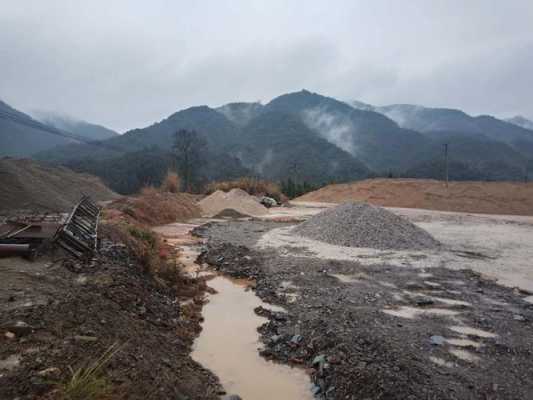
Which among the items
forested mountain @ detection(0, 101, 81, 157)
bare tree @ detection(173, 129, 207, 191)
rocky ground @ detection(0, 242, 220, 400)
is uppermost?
forested mountain @ detection(0, 101, 81, 157)

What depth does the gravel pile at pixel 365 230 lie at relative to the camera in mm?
11719

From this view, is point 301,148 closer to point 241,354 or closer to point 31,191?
point 31,191

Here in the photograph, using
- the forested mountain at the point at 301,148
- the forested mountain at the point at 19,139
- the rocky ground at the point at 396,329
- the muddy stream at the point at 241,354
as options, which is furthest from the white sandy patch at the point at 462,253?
the forested mountain at the point at 19,139

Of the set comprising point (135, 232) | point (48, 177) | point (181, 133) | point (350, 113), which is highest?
point (350, 113)

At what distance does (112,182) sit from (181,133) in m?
11.4

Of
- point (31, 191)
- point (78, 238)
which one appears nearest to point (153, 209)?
point (31, 191)

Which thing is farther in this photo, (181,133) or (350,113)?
(350,113)

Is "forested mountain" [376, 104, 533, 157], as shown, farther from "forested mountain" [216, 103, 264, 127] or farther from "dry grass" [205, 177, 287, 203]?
"dry grass" [205, 177, 287, 203]

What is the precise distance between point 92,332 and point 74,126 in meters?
198

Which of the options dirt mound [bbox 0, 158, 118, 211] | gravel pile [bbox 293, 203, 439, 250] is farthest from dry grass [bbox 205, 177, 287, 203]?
gravel pile [bbox 293, 203, 439, 250]

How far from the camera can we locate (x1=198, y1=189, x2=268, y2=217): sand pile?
22.9m

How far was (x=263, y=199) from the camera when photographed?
→ 2914cm

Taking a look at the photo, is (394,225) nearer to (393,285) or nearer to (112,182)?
(393,285)

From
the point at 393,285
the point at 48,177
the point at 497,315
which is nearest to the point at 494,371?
the point at 497,315
